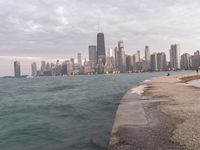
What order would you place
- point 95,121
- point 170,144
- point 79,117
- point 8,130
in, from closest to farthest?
point 170,144, point 8,130, point 95,121, point 79,117

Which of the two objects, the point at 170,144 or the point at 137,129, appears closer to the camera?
the point at 170,144

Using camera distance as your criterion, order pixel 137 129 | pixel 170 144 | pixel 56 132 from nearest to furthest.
Result: pixel 170 144
pixel 137 129
pixel 56 132

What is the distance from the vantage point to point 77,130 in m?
16.6

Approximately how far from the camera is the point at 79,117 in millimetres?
21359

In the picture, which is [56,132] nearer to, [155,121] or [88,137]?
[88,137]

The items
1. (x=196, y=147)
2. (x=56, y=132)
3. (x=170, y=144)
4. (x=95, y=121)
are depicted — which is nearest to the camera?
(x=196, y=147)

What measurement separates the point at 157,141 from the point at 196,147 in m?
1.39

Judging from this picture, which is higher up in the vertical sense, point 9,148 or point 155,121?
point 155,121

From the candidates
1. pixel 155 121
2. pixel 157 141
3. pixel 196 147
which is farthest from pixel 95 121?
pixel 196 147

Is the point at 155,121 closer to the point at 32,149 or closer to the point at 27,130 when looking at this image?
the point at 32,149

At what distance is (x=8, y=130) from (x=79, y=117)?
5285mm

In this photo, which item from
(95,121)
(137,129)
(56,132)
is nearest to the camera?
(137,129)

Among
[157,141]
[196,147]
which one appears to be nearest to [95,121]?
[157,141]

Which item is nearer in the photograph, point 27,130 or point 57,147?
point 57,147
